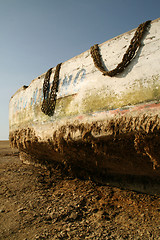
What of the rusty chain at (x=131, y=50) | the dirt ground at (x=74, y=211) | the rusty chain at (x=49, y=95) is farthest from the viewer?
the rusty chain at (x=49, y=95)

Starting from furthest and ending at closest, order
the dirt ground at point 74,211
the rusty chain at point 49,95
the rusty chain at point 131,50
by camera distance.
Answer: the rusty chain at point 49,95
the rusty chain at point 131,50
the dirt ground at point 74,211

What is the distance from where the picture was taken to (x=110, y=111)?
152 centimetres

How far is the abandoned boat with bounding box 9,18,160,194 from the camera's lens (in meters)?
1.36

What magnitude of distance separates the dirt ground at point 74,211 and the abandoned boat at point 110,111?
215mm

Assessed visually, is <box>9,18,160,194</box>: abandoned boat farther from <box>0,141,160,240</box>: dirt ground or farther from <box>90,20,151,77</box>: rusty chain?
<box>0,141,160,240</box>: dirt ground

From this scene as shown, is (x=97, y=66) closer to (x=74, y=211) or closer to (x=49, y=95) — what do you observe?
(x=49, y=95)

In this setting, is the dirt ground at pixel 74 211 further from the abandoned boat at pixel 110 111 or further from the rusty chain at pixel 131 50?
the rusty chain at pixel 131 50

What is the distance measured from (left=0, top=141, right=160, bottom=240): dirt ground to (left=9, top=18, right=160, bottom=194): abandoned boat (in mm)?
215

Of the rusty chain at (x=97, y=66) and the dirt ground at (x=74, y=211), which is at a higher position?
the rusty chain at (x=97, y=66)

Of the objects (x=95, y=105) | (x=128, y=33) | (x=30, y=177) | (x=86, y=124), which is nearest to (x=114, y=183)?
(x=86, y=124)

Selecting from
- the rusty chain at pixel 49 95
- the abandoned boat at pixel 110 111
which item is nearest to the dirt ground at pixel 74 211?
the abandoned boat at pixel 110 111

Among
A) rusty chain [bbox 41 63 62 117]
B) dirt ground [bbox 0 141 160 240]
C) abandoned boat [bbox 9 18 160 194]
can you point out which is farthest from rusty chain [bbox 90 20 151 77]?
dirt ground [bbox 0 141 160 240]

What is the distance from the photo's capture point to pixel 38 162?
Answer: 117 inches

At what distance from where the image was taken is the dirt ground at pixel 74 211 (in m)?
1.29
